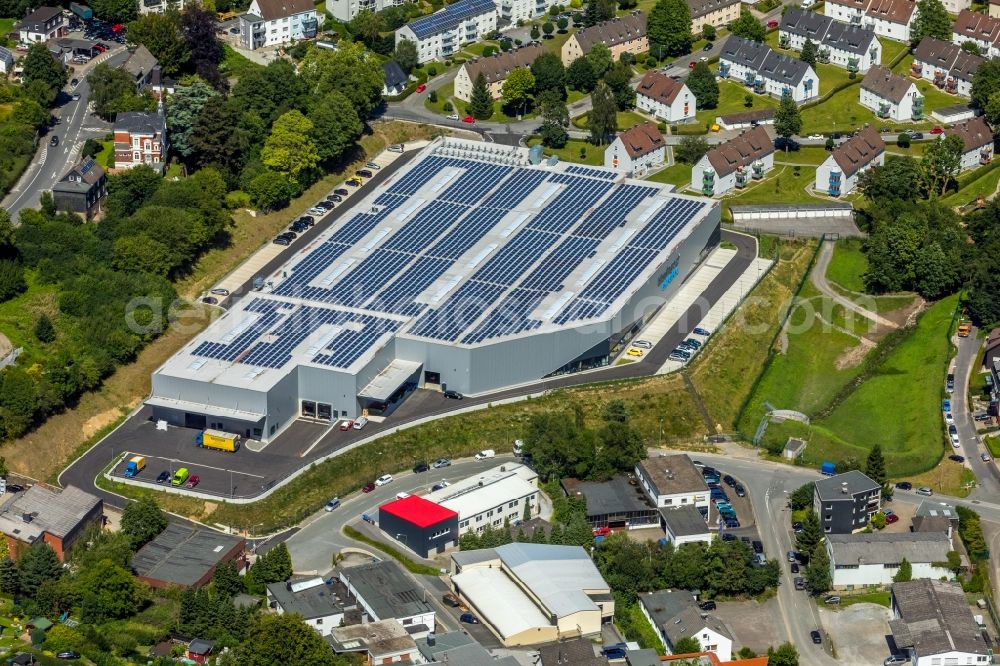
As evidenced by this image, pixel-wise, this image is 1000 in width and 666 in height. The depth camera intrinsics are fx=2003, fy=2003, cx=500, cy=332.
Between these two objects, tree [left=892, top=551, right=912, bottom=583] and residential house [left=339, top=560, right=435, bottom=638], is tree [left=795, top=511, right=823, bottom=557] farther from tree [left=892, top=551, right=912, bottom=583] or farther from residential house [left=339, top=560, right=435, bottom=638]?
residential house [left=339, top=560, right=435, bottom=638]

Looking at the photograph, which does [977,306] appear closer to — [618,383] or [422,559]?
[618,383]

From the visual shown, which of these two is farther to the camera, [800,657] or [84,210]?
[84,210]

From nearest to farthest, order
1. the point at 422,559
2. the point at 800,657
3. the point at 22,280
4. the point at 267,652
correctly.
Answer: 1. the point at 267,652
2. the point at 800,657
3. the point at 422,559
4. the point at 22,280

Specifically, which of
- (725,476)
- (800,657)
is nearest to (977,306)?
(725,476)

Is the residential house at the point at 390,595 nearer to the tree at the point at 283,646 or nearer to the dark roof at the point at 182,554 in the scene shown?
the tree at the point at 283,646

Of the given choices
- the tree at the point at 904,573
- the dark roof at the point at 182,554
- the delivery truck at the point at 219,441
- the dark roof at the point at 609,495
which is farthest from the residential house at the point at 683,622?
the delivery truck at the point at 219,441

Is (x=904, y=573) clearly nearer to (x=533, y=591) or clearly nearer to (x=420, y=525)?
(x=533, y=591)
